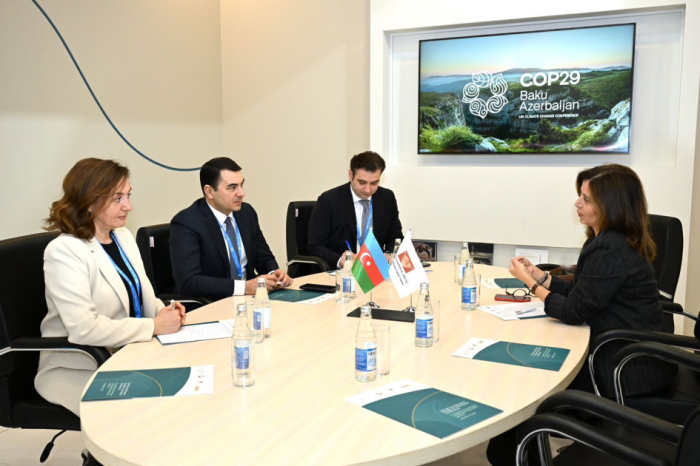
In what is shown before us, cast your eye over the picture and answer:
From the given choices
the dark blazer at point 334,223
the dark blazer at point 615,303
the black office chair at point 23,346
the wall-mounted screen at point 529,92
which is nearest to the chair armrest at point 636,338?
the dark blazer at point 615,303

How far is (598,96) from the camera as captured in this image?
15.2 ft

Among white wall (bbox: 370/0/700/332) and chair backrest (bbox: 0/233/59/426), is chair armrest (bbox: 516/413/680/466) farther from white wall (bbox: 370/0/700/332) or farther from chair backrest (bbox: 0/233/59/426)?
white wall (bbox: 370/0/700/332)

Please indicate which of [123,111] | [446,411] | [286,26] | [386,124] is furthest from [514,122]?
[446,411]

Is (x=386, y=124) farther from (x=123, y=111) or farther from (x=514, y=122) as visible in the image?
(x=123, y=111)

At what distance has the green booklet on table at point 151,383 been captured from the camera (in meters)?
1.74

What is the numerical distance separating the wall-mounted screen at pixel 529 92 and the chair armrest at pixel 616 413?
346 centimetres

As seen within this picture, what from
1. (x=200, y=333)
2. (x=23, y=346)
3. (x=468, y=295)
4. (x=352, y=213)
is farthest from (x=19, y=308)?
(x=352, y=213)

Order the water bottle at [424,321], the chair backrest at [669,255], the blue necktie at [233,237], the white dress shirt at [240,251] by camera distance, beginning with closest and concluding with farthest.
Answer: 1. the water bottle at [424,321]
2. the white dress shirt at [240,251]
3. the chair backrest at [669,255]
4. the blue necktie at [233,237]

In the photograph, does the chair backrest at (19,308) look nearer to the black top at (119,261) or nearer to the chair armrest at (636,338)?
the black top at (119,261)

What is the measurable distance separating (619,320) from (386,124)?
3281mm

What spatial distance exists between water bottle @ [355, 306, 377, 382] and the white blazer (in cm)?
91

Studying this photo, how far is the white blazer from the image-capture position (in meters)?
2.26

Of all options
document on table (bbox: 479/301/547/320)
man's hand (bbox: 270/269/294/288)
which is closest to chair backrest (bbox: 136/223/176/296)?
man's hand (bbox: 270/269/294/288)

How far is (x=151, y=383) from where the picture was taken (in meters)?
1.82
